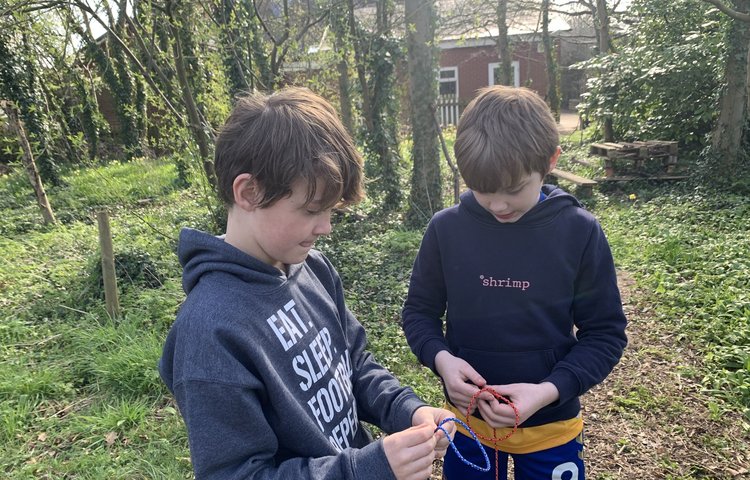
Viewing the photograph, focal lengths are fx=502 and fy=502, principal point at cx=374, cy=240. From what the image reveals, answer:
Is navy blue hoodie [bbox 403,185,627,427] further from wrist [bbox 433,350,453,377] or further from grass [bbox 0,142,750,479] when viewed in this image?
grass [bbox 0,142,750,479]

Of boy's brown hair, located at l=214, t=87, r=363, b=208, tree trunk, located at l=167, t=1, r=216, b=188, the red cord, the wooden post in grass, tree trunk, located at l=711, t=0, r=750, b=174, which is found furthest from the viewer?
tree trunk, located at l=711, t=0, r=750, b=174

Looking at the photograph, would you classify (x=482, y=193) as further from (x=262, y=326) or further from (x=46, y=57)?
(x=46, y=57)

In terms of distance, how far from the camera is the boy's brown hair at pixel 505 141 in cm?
148

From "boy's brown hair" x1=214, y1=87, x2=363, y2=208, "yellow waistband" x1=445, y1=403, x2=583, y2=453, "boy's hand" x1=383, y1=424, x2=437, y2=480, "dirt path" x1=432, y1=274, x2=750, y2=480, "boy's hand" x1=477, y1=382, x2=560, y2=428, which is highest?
"boy's brown hair" x1=214, y1=87, x2=363, y2=208

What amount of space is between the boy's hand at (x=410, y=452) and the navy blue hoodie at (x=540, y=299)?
0.58 metres

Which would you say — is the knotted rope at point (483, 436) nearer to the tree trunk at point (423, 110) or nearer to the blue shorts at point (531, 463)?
the blue shorts at point (531, 463)

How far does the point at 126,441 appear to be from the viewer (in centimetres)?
294

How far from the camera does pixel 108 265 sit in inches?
168

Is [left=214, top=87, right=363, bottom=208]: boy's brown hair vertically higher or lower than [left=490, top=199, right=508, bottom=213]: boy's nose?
higher

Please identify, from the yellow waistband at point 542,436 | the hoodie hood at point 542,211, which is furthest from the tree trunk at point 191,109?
the yellow waistband at point 542,436

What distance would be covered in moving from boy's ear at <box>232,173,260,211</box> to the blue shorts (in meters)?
1.12

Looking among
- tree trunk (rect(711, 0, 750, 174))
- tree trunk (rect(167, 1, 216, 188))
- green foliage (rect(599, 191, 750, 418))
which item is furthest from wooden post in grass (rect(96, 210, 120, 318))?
tree trunk (rect(711, 0, 750, 174))

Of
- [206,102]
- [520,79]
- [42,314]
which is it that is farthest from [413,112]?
[520,79]

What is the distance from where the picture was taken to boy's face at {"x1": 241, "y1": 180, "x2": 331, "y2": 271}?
115 centimetres
